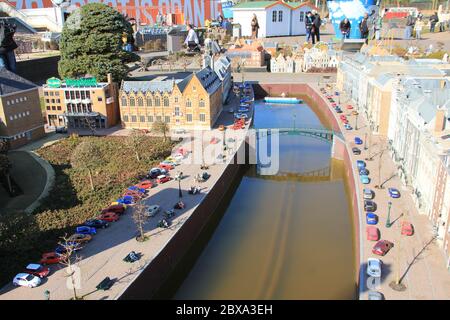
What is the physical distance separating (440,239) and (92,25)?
57896mm

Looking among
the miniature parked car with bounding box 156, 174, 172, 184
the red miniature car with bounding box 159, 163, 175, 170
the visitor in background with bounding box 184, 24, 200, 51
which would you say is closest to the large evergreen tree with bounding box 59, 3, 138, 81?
Answer: the red miniature car with bounding box 159, 163, 175, 170

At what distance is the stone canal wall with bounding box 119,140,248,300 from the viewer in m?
27.8

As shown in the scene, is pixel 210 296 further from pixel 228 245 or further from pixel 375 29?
pixel 375 29

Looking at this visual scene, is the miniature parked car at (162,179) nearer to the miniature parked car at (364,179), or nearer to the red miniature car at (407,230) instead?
the miniature parked car at (364,179)

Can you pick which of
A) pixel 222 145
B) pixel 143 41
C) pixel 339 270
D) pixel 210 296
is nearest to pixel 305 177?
pixel 222 145

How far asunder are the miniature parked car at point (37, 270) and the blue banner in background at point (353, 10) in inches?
4186

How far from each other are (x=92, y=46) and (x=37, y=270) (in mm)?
46423

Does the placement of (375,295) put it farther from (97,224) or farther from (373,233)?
(97,224)

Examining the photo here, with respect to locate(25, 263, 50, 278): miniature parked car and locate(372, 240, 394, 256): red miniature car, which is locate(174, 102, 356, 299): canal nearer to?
locate(372, 240, 394, 256): red miniature car

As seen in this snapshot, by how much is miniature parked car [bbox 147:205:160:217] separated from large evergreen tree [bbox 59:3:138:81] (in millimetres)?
36016

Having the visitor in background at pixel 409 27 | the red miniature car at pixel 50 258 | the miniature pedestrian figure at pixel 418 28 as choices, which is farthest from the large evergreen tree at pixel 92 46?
the visitor in background at pixel 409 27

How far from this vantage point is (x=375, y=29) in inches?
4599

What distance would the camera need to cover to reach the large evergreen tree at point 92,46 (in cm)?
6644

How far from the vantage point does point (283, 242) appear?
120ft
